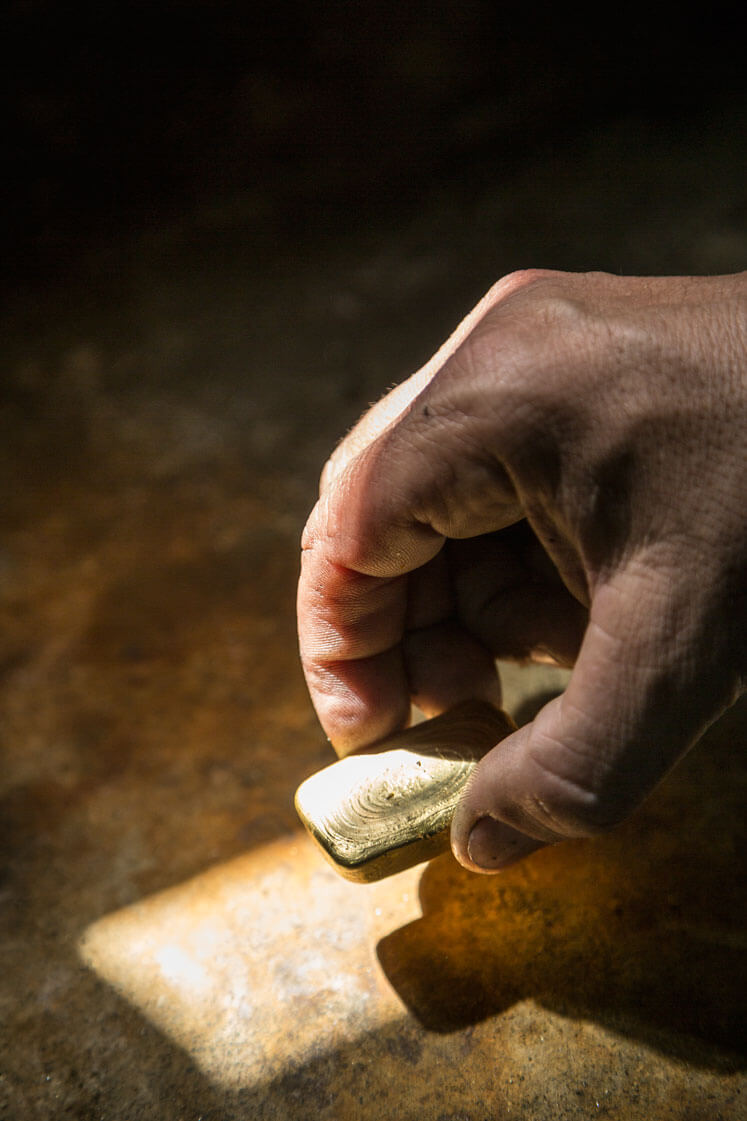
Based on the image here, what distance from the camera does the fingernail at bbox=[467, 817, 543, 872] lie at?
36.4 inches

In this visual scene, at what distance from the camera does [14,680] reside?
1489 mm

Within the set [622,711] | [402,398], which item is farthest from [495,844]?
[402,398]

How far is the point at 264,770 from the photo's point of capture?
52.0 inches

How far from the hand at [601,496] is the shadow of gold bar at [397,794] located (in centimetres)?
8

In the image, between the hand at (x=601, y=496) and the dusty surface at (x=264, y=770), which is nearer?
the hand at (x=601, y=496)

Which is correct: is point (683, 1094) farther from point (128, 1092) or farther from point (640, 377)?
point (640, 377)

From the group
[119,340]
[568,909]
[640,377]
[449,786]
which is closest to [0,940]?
[449,786]

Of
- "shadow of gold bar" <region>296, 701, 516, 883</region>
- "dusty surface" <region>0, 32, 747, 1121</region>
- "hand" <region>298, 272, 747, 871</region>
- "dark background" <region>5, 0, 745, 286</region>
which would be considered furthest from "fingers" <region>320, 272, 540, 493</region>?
"dark background" <region>5, 0, 745, 286</region>

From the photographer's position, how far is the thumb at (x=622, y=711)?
73 cm

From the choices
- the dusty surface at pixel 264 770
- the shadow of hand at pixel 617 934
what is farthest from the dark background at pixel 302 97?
the shadow of hand at pixel 617 934

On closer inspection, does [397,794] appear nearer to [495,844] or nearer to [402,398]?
[495,844]

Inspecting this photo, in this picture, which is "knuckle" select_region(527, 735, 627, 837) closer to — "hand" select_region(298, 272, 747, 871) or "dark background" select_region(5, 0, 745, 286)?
"hand" select_region(298, 272, 747, 871)

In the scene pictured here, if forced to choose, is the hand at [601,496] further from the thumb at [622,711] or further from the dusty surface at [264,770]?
the dusty surface at [264,770]

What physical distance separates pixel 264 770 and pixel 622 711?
0.71 m
